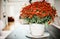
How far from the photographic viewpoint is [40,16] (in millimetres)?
1335

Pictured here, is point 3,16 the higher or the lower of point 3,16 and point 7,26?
the higher

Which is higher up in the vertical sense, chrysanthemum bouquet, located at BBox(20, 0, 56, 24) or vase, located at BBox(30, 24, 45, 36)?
chrysanthemum bouquet, located at BBox(20, 0, 56, 24)

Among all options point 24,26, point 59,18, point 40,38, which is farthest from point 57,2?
point 40,38

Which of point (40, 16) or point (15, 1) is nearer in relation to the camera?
point (40, 16)

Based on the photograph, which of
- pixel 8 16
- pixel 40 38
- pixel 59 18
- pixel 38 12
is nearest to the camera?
pixel 38 12

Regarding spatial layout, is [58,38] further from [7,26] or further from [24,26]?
[7,26]

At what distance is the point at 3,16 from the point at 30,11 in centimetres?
71

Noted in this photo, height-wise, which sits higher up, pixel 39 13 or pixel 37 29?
pixel 39 13

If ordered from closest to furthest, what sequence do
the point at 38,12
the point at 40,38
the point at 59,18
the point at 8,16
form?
1. the point at 38,12
2. the point at 40,38
3. the point at 8,16
4. the point at 59,18

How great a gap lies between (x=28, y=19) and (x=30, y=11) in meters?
0.11

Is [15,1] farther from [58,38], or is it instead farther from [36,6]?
[58,38]

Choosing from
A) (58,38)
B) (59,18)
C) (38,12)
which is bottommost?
(58,38)

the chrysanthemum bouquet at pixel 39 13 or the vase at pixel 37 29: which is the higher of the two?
the chrysanthemum bouquet at pixel 39 13

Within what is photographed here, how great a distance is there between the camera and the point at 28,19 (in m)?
1.41
